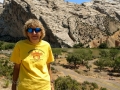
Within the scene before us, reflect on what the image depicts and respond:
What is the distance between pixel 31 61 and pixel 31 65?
0.24 ft

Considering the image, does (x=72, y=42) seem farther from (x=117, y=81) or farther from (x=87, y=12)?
(x=117, y=81)

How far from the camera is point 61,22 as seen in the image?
117 meters

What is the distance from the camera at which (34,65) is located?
435 centimetres

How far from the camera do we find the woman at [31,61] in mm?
4246

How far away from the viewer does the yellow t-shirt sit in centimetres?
422

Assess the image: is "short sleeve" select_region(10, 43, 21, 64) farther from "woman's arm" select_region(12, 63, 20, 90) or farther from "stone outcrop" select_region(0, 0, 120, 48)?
"stone outcrop" select_region(0, 0, 120, 48)

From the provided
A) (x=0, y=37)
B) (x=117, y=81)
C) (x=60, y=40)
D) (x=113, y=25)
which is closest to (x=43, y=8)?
(x=60, y=40)

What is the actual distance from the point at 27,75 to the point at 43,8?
378 ft

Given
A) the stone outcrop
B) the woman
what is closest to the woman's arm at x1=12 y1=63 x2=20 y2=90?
the woman

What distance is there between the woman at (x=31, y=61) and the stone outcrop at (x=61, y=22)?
10255 centimetres

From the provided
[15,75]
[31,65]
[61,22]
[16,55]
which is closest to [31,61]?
[31,65]

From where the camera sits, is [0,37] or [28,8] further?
[0,37]

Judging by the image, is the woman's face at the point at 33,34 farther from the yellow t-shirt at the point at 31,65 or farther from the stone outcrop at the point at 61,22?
the stone outcrop at the point at 61,22

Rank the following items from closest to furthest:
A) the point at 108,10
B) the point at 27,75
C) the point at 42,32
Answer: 1. the point at 27,75
2. the point at 42,32
3. the point at 108,10
